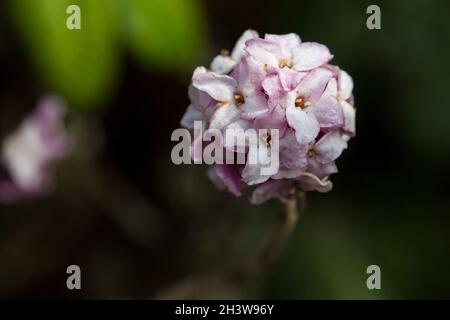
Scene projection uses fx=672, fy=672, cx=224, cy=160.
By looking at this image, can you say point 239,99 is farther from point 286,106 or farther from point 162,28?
point 162,28

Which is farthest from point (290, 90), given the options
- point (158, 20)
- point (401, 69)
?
point (401, 69)

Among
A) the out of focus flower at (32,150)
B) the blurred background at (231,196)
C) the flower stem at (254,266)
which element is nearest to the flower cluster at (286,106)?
the flower stem at (254,266)

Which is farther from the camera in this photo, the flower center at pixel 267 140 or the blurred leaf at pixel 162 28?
the blurred leaf at pixel 162 28

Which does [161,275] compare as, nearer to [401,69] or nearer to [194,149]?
[401,69]

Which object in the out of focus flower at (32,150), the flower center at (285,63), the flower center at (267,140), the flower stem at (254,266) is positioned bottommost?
the flower stem at (254,266)

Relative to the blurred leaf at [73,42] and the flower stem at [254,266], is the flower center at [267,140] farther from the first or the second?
the blurred leaf at [73,42]

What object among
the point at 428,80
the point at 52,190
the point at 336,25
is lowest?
the point at 52,190
